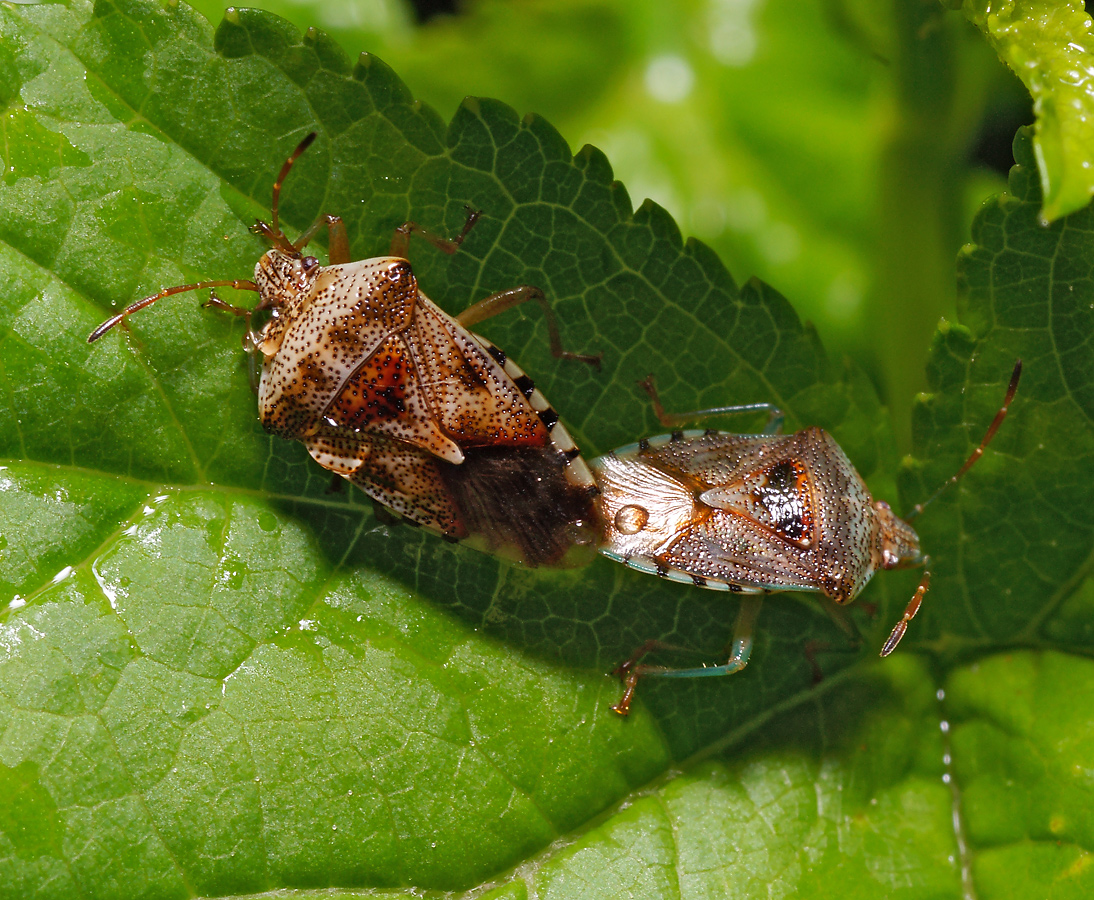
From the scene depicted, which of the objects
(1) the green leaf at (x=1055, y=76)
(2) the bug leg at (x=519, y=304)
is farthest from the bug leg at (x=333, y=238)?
(1) the green leaf at (x=1055, y=76)

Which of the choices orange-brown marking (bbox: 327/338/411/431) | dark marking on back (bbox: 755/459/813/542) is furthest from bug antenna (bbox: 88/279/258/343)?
dark marking on back (bbox: 755/459/813/542)

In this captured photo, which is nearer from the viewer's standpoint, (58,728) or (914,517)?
(58,728)

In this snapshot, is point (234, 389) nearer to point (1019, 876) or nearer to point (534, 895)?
point (534, 895)

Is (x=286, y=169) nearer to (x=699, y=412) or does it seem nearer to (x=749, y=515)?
(x=699, y=412)

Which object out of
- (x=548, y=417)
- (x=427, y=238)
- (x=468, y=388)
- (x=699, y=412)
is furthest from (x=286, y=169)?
(x=699, y=412)

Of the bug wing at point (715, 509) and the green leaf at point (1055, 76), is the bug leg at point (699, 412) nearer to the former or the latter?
the bug wing at point (715, 509)

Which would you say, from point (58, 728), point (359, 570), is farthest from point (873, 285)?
point (58, 728)

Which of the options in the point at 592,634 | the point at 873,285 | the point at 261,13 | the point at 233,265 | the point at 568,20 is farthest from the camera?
the point at 568,20
